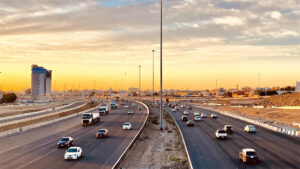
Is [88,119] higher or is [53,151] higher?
[88,119]

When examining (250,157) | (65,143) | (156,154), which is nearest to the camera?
(250,157)

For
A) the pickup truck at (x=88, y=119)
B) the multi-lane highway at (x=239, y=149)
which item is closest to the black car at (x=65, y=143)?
the multi-lane highway at (x=239, y=149)

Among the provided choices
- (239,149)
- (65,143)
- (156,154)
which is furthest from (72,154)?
(239,149)

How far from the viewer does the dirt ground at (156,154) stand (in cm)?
3090

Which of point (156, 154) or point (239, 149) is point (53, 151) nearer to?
point (156, 154)

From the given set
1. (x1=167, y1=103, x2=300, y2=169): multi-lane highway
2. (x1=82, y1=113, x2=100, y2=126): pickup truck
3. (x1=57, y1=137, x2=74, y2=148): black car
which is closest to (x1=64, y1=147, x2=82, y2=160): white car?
(x1=57, y1=137, x2=74, y2=148): black car

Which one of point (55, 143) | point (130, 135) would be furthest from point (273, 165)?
point (55, 143)

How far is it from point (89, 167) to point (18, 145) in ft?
56.1

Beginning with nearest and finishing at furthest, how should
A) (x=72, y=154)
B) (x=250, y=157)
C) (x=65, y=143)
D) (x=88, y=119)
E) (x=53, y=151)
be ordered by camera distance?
(x=250, y=157) → (x=72, y=154) → (x=53, y=151) → (x=65, y=143) → (x=88, y=119)

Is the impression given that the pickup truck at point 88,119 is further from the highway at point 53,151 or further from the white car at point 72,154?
the white car at point 72,154

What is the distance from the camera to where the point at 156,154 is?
37.2 m

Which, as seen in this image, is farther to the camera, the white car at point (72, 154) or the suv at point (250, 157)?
the white car at point (72, 154)

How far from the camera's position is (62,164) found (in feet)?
96.0

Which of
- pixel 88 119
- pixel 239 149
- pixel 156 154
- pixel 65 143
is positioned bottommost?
A: pixel 156 154
